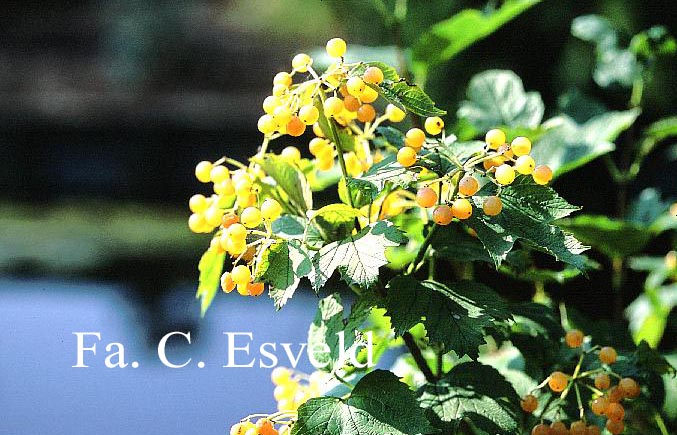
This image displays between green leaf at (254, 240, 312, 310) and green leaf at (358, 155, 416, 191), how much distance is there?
0.19 ft

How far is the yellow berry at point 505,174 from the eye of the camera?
1.55 ft

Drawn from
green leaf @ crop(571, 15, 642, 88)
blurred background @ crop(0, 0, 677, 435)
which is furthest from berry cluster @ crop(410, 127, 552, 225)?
blurred background @ crop(0, 0, 677, 435)

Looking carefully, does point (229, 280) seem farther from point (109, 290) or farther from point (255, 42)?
point (255, 42)

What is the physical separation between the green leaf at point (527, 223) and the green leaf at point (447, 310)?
0.15ft

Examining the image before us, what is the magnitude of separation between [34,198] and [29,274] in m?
0.97

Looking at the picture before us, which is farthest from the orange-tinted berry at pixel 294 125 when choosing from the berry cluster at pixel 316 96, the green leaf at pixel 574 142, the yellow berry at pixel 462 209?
the green leaf at pixel 574 142

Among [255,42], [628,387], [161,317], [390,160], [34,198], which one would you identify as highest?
[255,42]

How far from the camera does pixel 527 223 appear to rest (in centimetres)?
49

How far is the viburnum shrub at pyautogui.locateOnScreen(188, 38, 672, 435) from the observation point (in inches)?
18.7

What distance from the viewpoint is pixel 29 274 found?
3279 millimetres

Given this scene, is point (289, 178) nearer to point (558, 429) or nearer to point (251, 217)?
point (251, 217)

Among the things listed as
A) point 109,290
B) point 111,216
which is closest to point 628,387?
point 109,290

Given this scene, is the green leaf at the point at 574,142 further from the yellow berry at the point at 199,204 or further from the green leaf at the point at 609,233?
the yellow berry at the point at 199,204

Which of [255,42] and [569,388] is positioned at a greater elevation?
[255,42]
